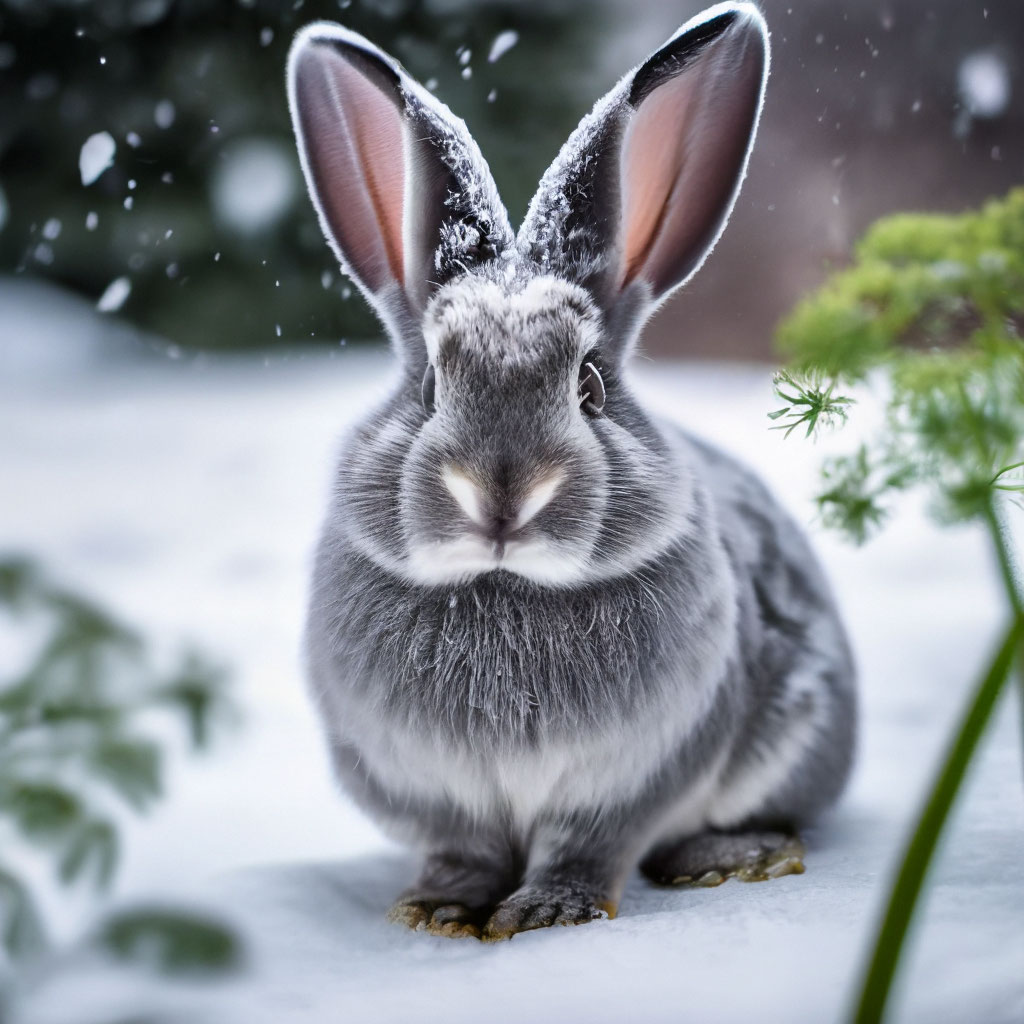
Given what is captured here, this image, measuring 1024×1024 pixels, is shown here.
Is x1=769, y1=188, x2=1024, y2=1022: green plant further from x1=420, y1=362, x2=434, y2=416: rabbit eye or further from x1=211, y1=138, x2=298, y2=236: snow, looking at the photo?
x1=211, y1=138, x2=298, y2=236: snow

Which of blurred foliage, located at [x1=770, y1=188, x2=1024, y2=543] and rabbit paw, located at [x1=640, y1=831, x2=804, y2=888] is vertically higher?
blurred foliage, located at [x1=770, y1=188, x2=1024, y2=543]

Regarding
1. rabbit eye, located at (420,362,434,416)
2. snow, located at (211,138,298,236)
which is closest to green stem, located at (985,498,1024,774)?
rabbit eye, located at (420,362,434,416)

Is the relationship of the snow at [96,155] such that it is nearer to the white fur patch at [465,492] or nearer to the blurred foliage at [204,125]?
the blurred foliage at [204,125]

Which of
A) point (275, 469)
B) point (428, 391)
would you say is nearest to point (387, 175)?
point (428, 391)

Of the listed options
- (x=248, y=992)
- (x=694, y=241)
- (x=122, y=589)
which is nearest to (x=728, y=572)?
(x=694, y=241)

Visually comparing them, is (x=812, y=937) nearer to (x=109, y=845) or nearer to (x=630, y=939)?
(x=630, y=939)

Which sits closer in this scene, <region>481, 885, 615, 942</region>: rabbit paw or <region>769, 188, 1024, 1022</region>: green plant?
<region>769, 188, 1024, 1022</region>: green plant
